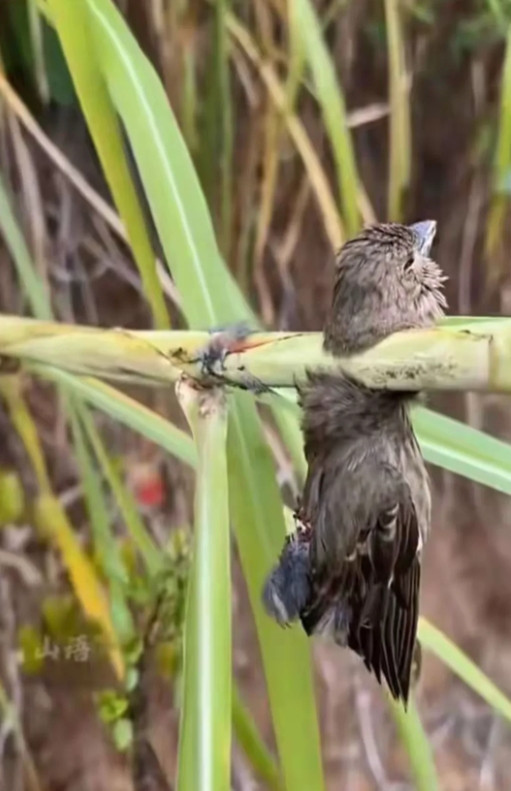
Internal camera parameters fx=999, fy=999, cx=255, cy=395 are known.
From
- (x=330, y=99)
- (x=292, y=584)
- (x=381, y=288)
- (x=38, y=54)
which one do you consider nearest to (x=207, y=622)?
(x=292, y=584)

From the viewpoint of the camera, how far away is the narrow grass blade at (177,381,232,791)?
37 centimetres

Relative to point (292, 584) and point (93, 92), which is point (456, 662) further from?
point (93, 92)

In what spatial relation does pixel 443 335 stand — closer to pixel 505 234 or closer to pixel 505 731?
pixel 505 234

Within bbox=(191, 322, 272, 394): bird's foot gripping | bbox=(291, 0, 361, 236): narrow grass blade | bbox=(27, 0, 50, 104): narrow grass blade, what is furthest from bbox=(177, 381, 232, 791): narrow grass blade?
bbox=(27, 0, 50, 104): narrow grass blade

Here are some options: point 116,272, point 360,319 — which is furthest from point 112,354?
point 116,272

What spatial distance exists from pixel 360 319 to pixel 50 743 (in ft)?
1.69

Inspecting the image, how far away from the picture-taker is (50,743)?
2.34 feet

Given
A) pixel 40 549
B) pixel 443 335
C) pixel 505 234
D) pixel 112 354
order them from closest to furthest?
pixel 443 335, pixel 112 354, pixel 505 234, pixel 40 549

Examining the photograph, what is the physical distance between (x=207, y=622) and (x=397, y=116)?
358 millimetres

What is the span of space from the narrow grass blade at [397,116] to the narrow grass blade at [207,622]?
286 mm

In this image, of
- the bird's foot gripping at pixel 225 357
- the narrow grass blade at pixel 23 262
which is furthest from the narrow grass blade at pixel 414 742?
the narrow grass blade at pixel 23 262

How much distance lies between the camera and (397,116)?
A: 602mm

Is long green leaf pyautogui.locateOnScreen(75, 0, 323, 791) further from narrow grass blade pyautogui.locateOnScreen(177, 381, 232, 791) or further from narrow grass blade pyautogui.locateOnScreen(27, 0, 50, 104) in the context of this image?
narrow grass blade pyautogui.locateOnScreen(27, 0, 50, 104)

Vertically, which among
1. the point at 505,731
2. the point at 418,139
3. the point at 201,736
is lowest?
the point at 505,731
